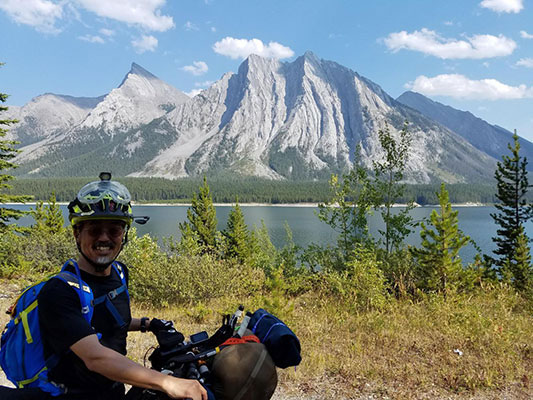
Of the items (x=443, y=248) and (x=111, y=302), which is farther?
(x=443, y=248)

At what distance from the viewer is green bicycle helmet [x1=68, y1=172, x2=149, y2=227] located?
2.41 m

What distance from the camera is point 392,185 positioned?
55.5 ft

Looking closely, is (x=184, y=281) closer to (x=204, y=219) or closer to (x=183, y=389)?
(x=183, y=389)

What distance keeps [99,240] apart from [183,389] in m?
1.16

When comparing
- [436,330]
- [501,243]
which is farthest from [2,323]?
[501,243]

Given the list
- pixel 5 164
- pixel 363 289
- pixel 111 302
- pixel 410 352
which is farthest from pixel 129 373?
pixel 5 164

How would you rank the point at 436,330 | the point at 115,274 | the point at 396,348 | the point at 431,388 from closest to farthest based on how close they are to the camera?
the point at 115,274
the point at 431,388
the point at 396,348
the point at 436,330

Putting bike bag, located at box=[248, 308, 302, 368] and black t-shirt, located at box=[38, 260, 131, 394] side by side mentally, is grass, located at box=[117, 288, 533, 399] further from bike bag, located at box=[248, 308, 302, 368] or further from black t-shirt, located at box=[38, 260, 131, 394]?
black t-shirt, located at box=[38, 260, 131, 394]

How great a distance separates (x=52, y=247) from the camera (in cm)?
1842

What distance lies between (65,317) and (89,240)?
0.59 meters

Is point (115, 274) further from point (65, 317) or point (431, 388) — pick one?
point (431, 388)

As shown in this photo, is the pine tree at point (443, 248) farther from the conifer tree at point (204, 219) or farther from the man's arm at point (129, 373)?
the conifer tree at point (204, 219)

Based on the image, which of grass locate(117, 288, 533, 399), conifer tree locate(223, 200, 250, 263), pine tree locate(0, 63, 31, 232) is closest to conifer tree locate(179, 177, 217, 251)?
conifer tree locate(223, 200, 250, 263)

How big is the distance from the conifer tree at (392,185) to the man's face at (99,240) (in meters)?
14.7
